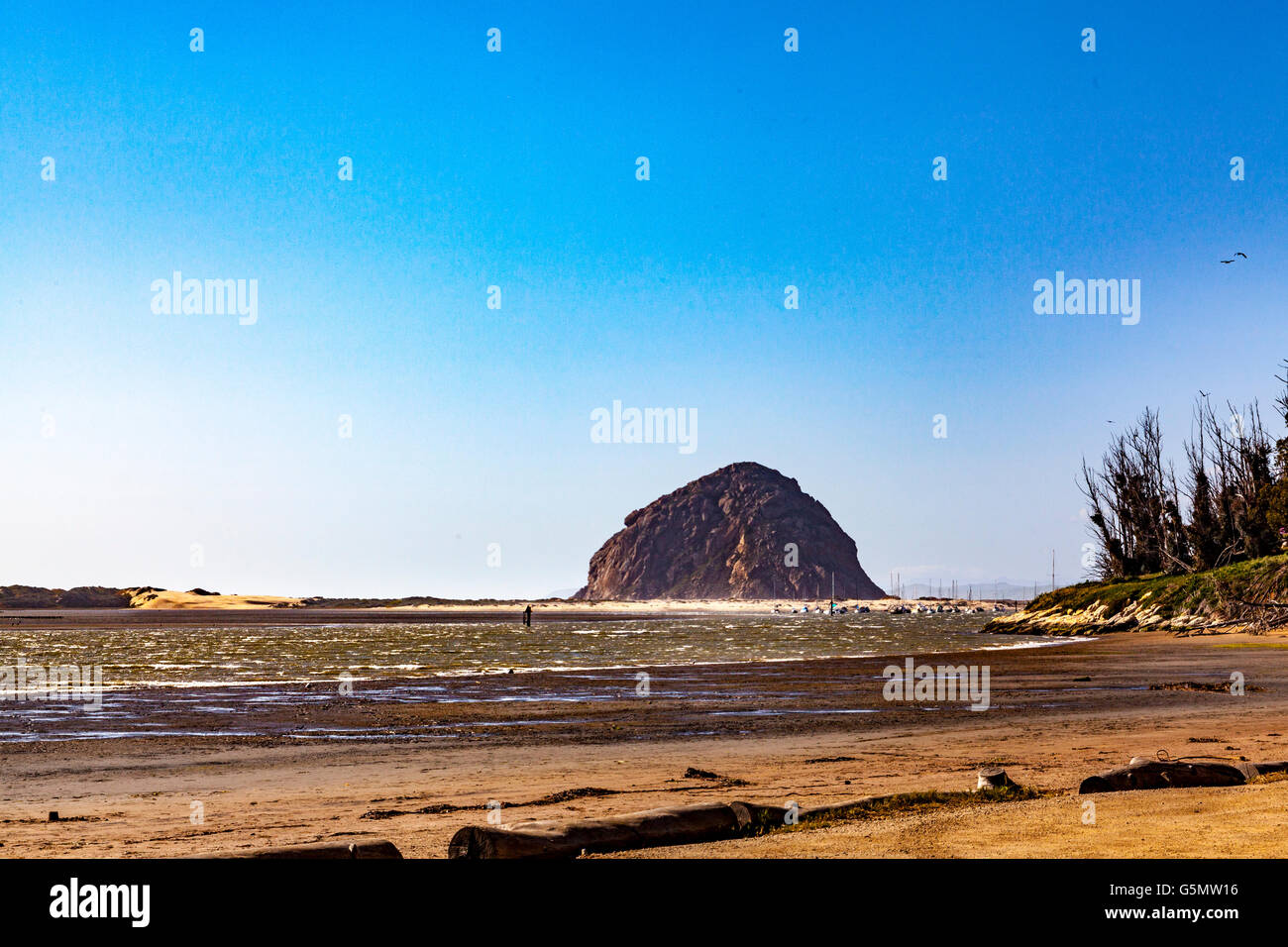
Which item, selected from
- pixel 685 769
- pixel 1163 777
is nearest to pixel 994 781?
pixel 1163 777

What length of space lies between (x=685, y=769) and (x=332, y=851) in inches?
331

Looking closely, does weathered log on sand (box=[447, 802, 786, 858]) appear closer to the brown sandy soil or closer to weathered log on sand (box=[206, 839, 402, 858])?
the brown sandy soil

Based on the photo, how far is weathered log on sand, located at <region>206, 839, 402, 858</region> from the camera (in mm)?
7727

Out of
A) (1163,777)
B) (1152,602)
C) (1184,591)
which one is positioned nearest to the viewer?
(1163,777)

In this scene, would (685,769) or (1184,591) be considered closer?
(685,769)

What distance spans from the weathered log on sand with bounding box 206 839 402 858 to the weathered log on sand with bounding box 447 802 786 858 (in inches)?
21.6

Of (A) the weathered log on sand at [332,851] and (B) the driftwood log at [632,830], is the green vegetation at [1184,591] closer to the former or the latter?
(B) the driftwood log at [632,830]

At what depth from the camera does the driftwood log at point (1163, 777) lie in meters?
11.7

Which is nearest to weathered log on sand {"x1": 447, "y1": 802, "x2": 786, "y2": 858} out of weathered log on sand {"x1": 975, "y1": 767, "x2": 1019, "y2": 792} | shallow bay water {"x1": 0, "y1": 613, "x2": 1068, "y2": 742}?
weathered log on sand {"x1": 975, "y1": 767, "x2": 1019, "y2": 792}

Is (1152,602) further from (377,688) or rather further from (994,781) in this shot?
(994,781)

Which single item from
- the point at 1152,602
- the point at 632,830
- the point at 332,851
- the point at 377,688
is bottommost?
the point at 1152,602

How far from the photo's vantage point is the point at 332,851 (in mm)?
7906

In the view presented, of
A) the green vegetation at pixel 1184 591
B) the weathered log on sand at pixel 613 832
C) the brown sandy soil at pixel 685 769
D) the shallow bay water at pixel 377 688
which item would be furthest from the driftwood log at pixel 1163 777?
the green vegetation at pixel 1184 591
